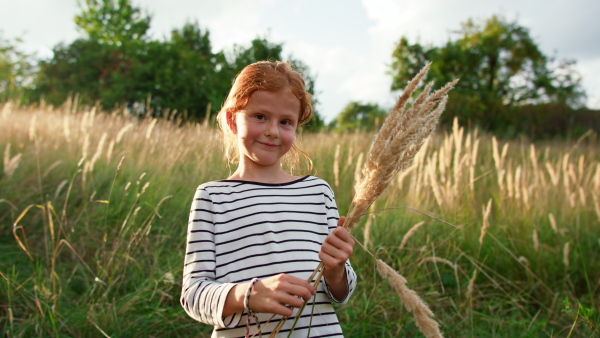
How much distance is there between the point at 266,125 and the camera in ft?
4.96

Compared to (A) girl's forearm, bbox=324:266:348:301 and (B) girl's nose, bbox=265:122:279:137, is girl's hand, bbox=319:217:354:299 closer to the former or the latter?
(A) girl's forearm, bbox=324:266:348:301

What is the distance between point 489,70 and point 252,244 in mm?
19493

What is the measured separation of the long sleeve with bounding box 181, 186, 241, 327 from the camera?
1271 mm

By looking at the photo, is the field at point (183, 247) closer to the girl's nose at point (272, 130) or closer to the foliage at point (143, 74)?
the girl's nose at point (272, 130)

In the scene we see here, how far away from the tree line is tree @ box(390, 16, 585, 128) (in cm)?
4

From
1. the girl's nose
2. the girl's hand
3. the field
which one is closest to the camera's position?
the girl's hand

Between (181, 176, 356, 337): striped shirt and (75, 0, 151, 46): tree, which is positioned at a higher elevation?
(75, 0, 151, 46): tree

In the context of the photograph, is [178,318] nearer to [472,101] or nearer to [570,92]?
[472,101]

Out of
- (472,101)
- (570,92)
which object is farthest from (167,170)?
(570,92)

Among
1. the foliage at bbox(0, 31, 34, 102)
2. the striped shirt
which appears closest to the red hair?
the striped shirt

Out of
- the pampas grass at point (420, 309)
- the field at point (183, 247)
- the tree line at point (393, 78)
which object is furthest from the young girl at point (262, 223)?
the tree line at point (393, 78)

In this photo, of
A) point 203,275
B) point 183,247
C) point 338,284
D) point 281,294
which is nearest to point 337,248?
point 281,294

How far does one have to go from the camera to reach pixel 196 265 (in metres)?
1.40

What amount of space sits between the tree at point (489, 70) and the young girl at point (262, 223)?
13833 millimetres
